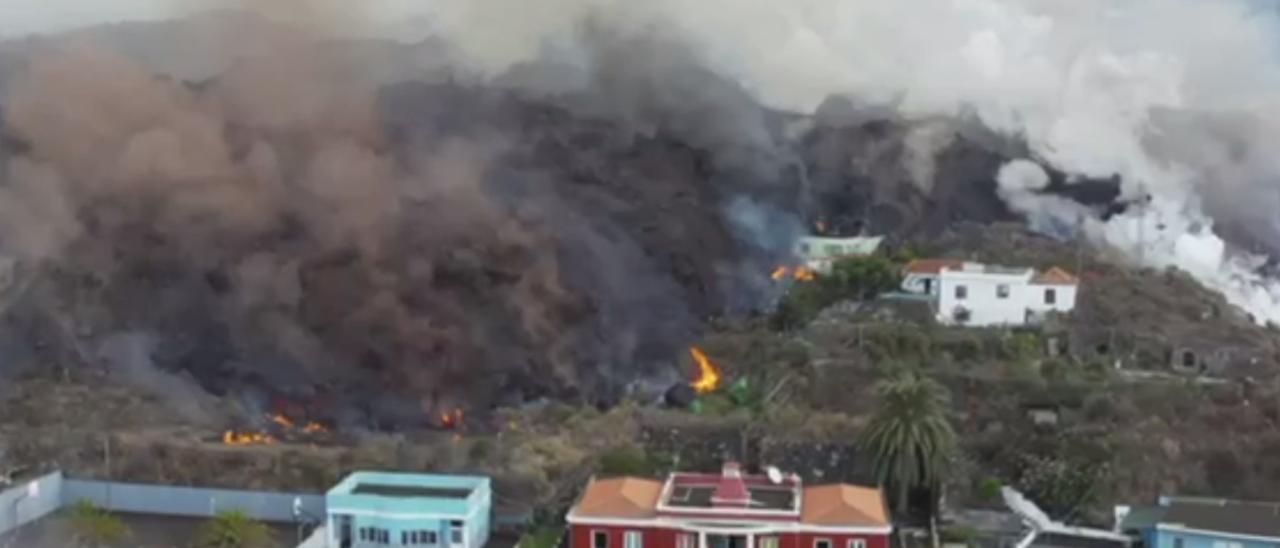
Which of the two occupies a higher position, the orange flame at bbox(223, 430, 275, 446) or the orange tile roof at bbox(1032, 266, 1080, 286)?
the orange tile roof at bbox(1032, 266, 1080, 286)

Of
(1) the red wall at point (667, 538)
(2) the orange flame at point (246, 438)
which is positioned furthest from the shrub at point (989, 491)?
(2) the orange flame at point (246, 438)

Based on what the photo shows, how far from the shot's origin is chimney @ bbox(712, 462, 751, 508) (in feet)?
41.3

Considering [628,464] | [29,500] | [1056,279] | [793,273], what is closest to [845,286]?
[793,273]

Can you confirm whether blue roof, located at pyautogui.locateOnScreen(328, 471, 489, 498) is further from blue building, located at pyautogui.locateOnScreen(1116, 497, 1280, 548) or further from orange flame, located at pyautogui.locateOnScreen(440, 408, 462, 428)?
blue building, located at pyautogui.locateOnScreen(1116, 497, 1280, 548)

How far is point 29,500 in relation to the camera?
15289 mm

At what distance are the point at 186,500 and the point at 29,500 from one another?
63.0 inches

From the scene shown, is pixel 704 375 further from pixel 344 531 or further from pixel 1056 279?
pixel 344 531

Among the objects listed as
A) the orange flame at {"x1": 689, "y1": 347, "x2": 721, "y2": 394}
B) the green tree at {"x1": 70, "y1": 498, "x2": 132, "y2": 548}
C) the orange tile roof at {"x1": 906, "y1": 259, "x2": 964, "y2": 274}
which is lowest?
the green tree at {"x1": 70, "y1": 498, "x2": 132, "y2": 548}

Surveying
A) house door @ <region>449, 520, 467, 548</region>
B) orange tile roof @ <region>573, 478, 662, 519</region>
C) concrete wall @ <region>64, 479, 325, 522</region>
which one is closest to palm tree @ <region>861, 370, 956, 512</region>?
orange tile roof @ <region>573, 478, 662, 519</region>

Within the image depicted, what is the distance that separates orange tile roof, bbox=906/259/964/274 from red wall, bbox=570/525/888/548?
641 centimetres

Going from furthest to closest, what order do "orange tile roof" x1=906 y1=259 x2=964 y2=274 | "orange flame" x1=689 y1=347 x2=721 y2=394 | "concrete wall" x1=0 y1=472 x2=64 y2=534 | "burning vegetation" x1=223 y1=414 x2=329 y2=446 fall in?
"orange tile roof" x1=906 y1=259 x2=964 y2=274, "orange flame" x1=689 y1=347 x2=721 y2=394, "burning vegetation" x1=223 y1=414 x2=329 y2=446, "concrete wall" x1=0 y1=472 x2=64 y2=534

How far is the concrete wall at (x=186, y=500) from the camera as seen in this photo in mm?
15062

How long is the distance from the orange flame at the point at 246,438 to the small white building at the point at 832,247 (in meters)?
7.54

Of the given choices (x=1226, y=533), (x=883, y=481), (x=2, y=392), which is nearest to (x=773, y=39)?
(x=883, y=481)
